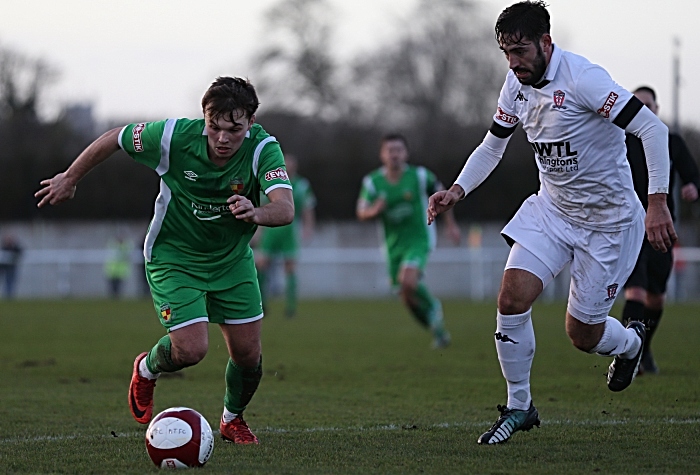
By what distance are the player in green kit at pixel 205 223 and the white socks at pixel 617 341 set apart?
1.96 m

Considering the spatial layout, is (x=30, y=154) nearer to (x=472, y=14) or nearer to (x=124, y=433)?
(x=472, y=14)

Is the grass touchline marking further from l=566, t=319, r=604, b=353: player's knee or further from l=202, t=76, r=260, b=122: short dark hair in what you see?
l=202, t=76, r=260, b=122: short dark hair

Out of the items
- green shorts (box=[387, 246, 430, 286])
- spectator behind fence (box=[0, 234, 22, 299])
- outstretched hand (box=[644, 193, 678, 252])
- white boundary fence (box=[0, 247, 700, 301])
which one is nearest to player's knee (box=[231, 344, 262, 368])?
outstretched hand (box=[644, 193, 678, 252])

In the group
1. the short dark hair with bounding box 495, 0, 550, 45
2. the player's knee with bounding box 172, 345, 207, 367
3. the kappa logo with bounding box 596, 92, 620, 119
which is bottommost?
the player's knee with bounding box 172, 345, 207, 367

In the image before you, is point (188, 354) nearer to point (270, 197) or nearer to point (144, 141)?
point (270, 197)

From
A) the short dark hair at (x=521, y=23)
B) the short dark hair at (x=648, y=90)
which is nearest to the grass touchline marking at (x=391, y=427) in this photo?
the short dark hair at (x=521, y=23)

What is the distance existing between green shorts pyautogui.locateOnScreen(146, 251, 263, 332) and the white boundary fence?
78.3 feet

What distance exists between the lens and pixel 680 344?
1211 cm

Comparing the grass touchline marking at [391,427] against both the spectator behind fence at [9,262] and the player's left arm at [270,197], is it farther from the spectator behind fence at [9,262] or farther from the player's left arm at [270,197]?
the spectator behind fence at [9,262]

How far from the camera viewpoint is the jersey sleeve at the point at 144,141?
5441 mm

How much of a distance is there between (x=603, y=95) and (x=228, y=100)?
1.91 m

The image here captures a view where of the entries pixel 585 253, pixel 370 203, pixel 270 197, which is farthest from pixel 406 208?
pixel 270 197

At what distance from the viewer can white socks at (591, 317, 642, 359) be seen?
585 cm

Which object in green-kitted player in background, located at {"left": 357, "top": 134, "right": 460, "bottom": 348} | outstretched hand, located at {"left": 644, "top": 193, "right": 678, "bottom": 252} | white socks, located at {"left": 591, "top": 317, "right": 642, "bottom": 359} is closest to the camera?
outstretched hand, located at {"left": 644, "top": 193, "right": 678, "bottom": 252}
